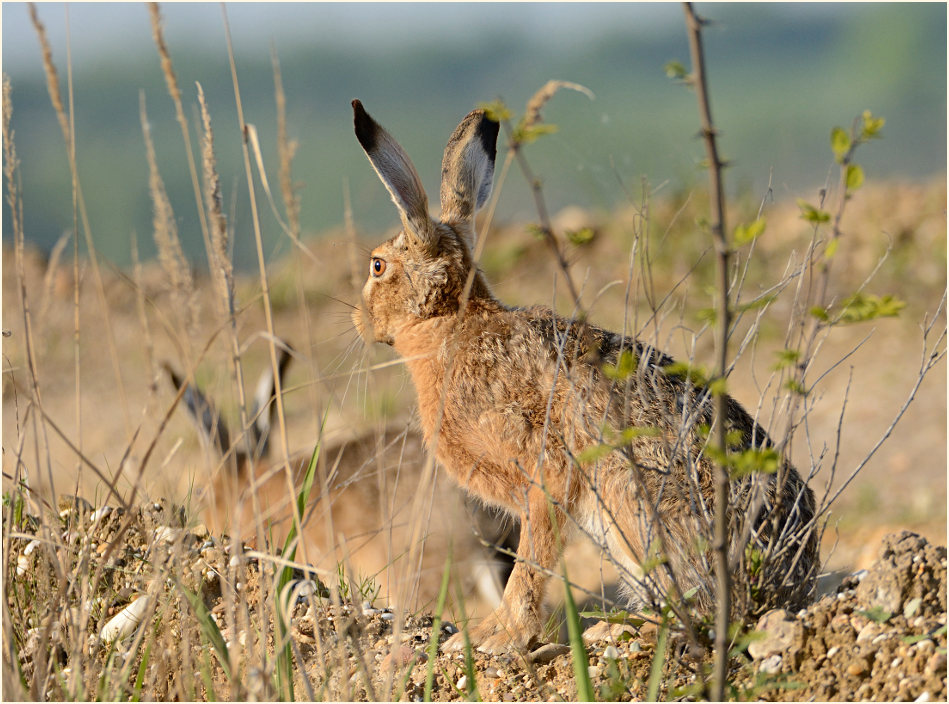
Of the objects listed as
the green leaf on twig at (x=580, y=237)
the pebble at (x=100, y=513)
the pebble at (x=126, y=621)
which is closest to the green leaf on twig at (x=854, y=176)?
the green leaf on twig at (x=580, y=237)

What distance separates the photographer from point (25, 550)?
314 centimetres

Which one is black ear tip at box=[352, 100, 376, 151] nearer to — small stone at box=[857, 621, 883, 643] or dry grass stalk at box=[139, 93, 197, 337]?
dry grass stalk at box=[139, 93, 197, 337]

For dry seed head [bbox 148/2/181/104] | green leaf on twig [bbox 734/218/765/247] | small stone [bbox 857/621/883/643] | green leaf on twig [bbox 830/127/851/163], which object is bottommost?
small stone [bbox 857/621/883/643]

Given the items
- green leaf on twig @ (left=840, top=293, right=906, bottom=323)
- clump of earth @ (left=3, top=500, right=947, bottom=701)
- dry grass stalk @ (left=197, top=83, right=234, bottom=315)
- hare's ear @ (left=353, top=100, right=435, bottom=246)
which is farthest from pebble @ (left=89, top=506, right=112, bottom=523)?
green leaf on twig @ (left=840, top=293, right=906, bottom=323)

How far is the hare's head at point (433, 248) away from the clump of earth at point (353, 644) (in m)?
1.10

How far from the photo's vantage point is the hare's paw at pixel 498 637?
2969 millimetres

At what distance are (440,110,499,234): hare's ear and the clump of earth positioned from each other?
61.7 inches

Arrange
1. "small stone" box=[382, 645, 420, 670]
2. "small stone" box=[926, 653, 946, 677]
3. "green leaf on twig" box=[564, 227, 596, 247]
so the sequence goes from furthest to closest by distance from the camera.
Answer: "small stone" box=[382, 645, 420, 670] → "small stone" box=[926, 653, 946, 677] → "green leaf on twig" box=[564, 227, 596, 247]

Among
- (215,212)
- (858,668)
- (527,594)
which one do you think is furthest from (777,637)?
(215,212)

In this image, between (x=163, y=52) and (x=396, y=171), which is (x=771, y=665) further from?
(x=163, y=52)

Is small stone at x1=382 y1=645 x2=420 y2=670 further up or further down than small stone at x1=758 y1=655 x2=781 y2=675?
further down

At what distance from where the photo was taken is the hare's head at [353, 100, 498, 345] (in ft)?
A: 11.2

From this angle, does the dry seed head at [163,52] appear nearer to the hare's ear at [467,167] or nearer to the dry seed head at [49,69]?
the dry seed head at [49,69]

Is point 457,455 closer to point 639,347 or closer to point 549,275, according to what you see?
point 639,347
